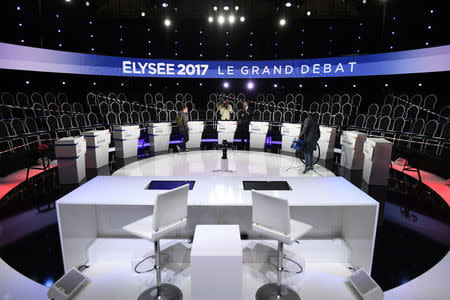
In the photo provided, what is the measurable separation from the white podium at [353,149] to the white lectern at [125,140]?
570cm

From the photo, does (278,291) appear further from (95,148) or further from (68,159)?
(95,148)

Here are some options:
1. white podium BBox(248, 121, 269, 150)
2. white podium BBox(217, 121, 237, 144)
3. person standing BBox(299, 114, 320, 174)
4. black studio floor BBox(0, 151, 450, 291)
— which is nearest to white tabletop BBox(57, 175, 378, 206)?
black studio floor BBox(0, 151, 450, 291)

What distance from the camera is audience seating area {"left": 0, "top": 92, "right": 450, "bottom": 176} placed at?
23.5 feet

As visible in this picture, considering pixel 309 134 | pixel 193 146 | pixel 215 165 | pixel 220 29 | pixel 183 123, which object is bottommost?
pixel 215 165

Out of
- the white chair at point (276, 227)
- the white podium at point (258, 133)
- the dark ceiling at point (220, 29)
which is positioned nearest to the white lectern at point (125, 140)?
the white podium at point (258, 133)

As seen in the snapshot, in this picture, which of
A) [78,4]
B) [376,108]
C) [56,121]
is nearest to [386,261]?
[376,108]

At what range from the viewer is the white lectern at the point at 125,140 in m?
7.60

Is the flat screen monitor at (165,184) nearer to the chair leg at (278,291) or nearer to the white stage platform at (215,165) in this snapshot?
the chair leg at (278,291)

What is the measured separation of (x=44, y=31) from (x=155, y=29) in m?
4.43

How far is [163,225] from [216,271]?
1.89 feet

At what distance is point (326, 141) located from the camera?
25.0 ft

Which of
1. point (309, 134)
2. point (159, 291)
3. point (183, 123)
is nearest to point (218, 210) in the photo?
point (159, 291)

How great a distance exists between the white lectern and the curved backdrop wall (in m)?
3.73

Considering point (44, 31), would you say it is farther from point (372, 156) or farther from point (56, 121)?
point (372, 156)
